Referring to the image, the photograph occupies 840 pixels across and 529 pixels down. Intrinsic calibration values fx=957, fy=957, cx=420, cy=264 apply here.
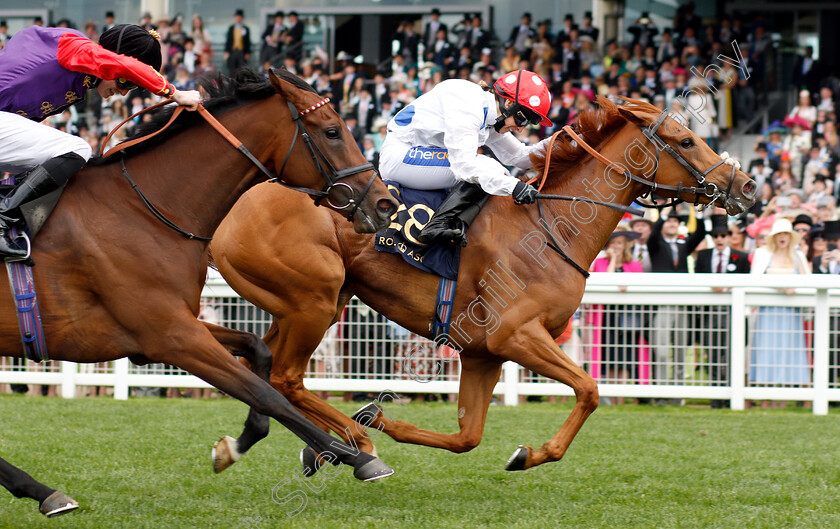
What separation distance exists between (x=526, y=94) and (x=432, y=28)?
11450 mm

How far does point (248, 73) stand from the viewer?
391cm

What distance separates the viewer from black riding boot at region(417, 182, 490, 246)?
463 cm

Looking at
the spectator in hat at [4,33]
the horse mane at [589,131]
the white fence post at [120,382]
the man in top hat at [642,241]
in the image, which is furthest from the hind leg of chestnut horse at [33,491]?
the spectator in hat at [4,33]

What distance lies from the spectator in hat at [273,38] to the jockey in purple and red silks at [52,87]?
39.9ft

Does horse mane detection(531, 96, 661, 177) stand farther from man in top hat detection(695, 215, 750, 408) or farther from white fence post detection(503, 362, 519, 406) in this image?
white fence post detection(503, 362, 519, 406)

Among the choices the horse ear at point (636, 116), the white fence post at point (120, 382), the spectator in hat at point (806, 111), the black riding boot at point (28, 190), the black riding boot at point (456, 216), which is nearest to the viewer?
the black riding boot at point (28, 190)

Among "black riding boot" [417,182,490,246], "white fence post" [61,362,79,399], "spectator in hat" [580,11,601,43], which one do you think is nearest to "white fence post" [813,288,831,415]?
"black riding boot" [417,182,490,246]

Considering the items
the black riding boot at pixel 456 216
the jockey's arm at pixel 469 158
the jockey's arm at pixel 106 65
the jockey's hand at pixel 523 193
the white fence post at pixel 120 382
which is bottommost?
the white fence post at pixel 120 382

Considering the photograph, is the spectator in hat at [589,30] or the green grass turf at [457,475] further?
the spectator in hat at [589,30]

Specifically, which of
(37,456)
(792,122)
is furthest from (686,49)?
(37,456)

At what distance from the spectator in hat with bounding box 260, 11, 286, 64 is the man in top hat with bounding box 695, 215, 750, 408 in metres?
9.46

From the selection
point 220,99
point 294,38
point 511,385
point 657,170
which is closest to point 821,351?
point 511,385

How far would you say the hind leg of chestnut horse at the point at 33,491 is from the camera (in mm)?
3775

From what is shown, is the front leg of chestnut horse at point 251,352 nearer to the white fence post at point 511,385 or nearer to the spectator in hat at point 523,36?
the white fence post at point 511,385
